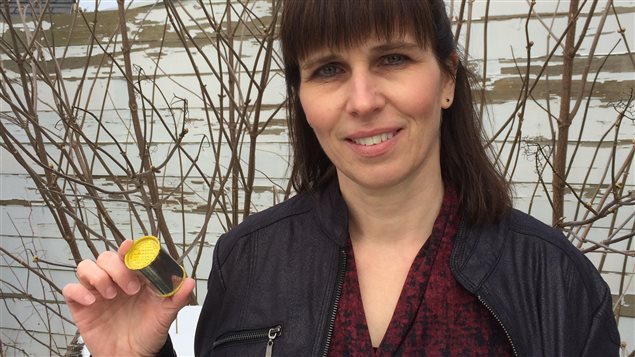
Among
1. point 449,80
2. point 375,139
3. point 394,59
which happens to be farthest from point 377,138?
point 449,80

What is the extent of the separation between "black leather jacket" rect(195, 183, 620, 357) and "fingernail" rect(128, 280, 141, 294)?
251 millimetres

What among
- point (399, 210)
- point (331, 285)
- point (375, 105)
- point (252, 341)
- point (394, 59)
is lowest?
point (252, 341)

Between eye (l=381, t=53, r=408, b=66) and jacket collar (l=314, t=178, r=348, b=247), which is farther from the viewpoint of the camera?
jacket collar (l=314, t=178, r=348, b=247)

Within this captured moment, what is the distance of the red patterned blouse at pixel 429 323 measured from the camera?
120 centimetres

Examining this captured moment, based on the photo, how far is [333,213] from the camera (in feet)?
4.61

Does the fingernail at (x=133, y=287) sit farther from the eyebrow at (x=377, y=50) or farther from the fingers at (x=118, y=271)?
the eyebrow at (x=377, y=50)

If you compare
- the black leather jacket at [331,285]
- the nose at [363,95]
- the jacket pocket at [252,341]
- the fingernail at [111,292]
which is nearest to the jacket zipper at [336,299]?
the black leather jacket at [331,285]

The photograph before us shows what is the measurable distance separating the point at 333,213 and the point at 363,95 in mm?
344

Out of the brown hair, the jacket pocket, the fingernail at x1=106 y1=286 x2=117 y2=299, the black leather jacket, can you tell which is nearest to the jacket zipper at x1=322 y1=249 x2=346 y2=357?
the black leather jacket

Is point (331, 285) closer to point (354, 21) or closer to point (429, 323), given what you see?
point (429, 323)

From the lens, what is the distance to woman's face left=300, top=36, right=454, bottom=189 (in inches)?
47.0

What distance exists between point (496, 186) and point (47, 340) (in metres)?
3.47

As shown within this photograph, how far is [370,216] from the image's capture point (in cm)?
139

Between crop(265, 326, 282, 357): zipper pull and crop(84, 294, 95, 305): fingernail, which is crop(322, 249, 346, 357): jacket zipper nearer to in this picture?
crop(265, 326, 282, 357): zipper pull
